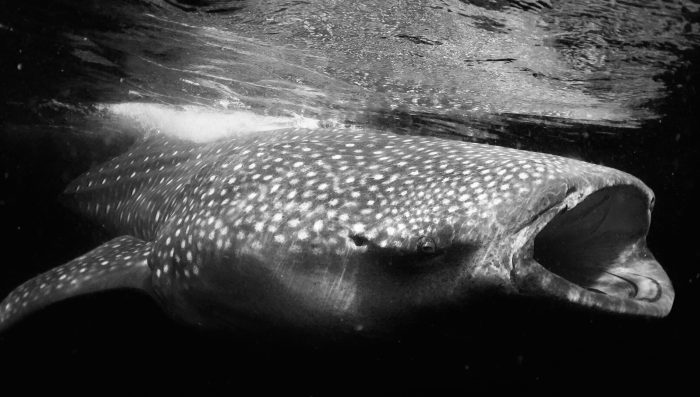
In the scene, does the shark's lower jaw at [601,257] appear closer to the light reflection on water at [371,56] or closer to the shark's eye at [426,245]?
the shark's eye at [426,245]

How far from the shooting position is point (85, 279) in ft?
14.9

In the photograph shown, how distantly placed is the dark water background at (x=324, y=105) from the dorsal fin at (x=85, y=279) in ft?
0.66

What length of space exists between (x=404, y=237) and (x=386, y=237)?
125 mm

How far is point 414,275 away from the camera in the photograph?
288 cm

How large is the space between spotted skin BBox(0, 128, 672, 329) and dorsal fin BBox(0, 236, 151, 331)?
0.12 feet

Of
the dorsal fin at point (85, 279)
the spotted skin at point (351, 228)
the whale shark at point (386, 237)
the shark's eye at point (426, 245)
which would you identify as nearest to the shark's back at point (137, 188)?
the dorsal fin at point (85, 279)

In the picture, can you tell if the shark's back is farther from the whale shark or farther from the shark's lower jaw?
the shark's lower jaw

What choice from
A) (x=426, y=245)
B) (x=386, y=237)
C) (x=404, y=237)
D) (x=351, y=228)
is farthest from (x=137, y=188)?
(x=426, y=245)

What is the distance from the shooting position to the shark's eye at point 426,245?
280 centimetres

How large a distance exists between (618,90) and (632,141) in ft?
19.4

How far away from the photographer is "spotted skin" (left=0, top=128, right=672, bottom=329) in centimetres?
272

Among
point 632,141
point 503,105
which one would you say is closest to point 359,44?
point 503,105

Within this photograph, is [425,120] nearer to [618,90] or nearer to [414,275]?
[618,90]

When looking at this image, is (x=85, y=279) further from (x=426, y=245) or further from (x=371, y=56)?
(x=371, y=56)
